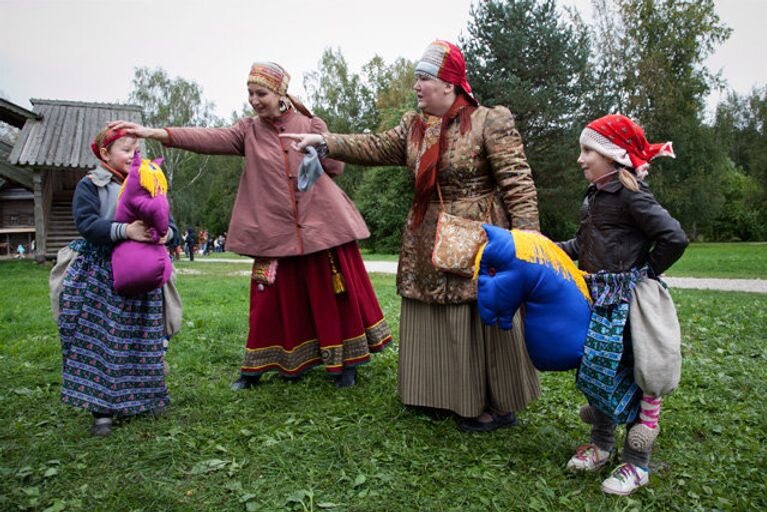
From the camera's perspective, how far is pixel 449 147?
10.7 ft

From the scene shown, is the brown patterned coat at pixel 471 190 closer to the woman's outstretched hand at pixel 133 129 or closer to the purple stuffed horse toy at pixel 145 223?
the purple stuffed horse toy at pixel 145 223

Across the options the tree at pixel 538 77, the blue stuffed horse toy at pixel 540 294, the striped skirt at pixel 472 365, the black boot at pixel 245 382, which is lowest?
the black boot at pixel 245 382

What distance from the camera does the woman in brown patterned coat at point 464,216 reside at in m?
3.19

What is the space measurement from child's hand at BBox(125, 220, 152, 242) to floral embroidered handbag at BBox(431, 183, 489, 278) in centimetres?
166

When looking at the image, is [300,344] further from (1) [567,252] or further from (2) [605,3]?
(2) [605,3]

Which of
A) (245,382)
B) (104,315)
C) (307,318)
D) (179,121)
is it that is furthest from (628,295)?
(179,121)

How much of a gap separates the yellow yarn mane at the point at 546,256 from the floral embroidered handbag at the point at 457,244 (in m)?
0.45

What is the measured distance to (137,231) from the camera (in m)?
3.24

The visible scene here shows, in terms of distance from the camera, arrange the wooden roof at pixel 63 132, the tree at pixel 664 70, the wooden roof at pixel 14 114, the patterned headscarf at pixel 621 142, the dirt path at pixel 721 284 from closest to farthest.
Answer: the patterned headscarf at pixel 621 142 → the dirt path at pixel 721 284 → the wooden roof at pixel 63 132 → the wooden roof at pixel 14 114 → the tree at pixel 664 70

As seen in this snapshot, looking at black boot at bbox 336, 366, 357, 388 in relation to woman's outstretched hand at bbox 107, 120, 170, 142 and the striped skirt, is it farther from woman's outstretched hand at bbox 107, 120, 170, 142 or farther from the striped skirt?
woman's outstretched hand at bbox 107, 120, 170, 142

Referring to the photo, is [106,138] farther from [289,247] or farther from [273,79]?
[289,247]

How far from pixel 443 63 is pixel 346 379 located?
2285 millimetres

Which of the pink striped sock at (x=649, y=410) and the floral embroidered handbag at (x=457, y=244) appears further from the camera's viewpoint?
the floral embroidered handbag at (x=457, y=244)

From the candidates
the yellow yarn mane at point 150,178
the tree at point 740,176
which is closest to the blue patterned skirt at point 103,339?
the yellow yarn mane at point 150,178
